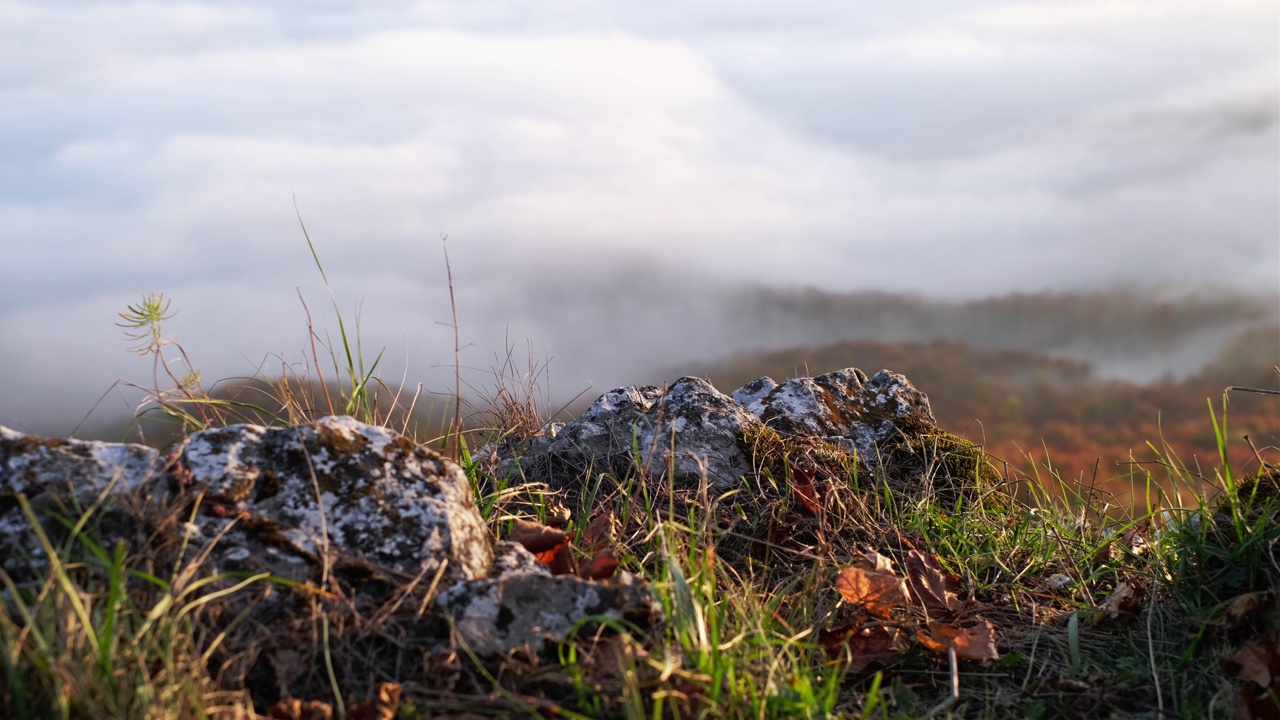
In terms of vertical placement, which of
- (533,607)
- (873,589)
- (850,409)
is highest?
(850,409)

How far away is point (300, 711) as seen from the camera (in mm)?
2021

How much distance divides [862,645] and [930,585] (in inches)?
22.9

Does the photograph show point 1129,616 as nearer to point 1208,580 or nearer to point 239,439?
point 1208,580

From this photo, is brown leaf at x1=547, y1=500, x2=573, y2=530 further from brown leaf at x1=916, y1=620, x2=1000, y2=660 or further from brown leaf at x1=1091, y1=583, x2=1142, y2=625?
brown leaf at x1=1091, y1=583, x2=1142, y2=625

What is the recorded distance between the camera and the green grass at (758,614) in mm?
1985

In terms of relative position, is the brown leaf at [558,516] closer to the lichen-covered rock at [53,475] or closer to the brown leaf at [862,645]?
the brown leaf at [862,645]

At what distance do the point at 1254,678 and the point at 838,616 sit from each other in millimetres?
1189

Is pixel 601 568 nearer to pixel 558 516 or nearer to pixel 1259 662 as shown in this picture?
pixel 558 516

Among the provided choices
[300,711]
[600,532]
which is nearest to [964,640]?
[600,532]

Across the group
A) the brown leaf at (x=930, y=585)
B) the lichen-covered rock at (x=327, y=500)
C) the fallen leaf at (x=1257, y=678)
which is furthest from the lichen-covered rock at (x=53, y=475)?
the fallen leaf at (x=1257, y=678)

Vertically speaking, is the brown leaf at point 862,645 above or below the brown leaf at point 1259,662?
below

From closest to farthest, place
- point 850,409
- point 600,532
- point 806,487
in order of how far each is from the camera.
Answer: point 600,532, point 806,487, point 850,409

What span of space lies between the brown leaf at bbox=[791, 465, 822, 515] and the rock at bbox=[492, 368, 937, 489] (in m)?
0.22

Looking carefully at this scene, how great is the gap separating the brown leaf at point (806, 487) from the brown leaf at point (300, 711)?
7.32 feet
